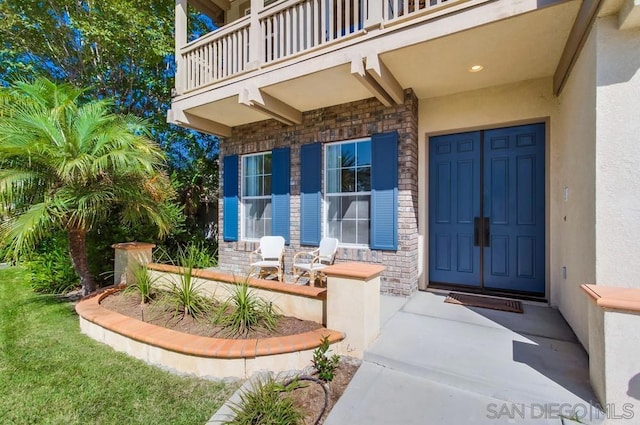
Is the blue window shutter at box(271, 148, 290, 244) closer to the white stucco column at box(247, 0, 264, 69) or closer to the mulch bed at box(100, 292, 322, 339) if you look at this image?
the white stucco column at box(247, 0, 264, 69)

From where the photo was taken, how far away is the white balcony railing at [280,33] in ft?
11.5

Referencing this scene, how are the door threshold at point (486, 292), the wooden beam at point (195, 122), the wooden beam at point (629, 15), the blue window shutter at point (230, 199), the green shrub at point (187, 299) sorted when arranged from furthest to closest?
the blue window shutter at point (230, 199)
the wooden beam at point (195, 122)
the door threshold at point (486, 292)
the green shrub at point (187, 299)
the wooden beam at point (629, 15)

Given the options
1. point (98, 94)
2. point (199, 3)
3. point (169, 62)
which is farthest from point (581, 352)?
point (98, 94)

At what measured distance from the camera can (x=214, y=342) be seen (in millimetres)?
2572

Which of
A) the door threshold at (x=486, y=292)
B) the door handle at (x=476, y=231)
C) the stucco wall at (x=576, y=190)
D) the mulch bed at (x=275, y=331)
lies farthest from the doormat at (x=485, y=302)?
the mulch bed at (x=275, y=331)

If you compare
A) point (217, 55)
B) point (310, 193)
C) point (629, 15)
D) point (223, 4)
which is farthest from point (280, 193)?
point (629, 15)

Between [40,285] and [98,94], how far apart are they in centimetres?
568

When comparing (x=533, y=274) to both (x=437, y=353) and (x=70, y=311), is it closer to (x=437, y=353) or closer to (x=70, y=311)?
(x=437, y=353)

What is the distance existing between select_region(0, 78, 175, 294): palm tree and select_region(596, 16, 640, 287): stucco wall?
4.74m

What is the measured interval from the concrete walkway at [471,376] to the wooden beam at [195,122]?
486 cm

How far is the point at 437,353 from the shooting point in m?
2.56

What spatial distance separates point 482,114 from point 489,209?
4.53 ft

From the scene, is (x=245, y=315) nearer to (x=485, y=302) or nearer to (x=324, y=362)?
(x=324, y=362)

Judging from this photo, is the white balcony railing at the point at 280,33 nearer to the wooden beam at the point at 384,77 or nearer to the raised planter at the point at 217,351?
the wooden beam at the point at 384,77
